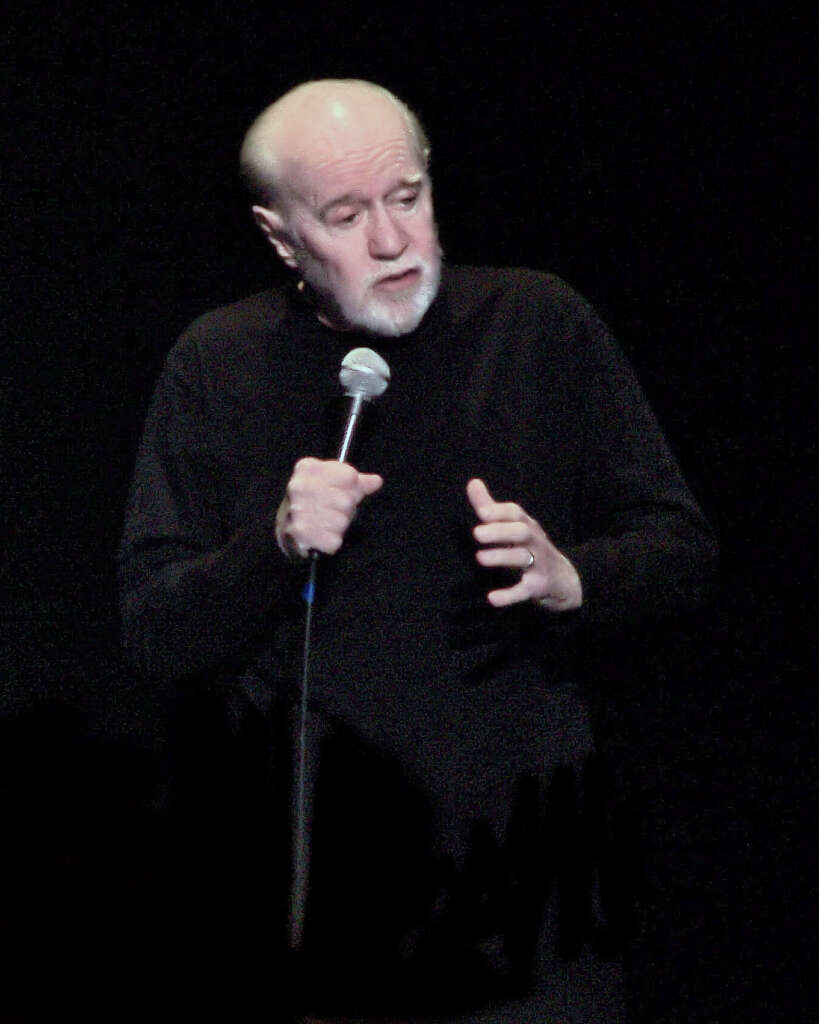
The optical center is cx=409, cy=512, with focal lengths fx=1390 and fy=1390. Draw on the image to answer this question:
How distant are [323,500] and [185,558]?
1.16 feet

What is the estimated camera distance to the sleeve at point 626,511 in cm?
152

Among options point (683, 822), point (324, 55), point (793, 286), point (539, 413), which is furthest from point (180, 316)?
point (683, 822)

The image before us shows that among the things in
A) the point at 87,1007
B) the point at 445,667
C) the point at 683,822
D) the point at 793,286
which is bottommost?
the point at 87,1007

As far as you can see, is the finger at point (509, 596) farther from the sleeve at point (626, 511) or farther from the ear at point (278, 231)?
the ear at point (278, 231)

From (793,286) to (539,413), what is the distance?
0.56 metres

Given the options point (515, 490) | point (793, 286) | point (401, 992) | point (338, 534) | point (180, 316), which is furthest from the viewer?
point (180, 316)

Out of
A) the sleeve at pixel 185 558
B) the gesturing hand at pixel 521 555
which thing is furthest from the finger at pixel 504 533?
the sleeve at pixel 185 558

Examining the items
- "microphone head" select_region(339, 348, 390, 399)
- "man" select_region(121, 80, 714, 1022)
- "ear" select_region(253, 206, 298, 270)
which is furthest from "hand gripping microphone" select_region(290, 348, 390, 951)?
"ear" select_region(253, 206, 298, 270)

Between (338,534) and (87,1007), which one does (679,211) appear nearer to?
(338,534)

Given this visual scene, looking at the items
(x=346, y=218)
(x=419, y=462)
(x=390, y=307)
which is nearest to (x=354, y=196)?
(x=346, y=218)

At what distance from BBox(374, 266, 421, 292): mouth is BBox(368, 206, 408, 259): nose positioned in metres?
0.02

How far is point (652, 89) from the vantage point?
1990 mm

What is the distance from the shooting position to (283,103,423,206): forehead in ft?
5.30

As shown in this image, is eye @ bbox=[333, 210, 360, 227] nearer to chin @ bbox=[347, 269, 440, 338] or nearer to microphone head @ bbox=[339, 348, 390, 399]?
chin @ bbox=[347, 269, 440, 338]
